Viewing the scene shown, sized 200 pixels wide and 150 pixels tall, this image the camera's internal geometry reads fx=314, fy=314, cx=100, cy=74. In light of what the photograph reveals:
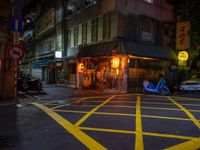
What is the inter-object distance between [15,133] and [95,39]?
2080 centimetres

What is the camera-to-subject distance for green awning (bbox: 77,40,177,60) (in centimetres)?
2442

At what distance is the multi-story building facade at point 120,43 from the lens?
2531 centimetres

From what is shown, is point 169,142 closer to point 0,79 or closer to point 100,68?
point 0,79

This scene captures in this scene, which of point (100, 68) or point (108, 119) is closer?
point (108, 119)

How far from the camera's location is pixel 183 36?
2678 cm

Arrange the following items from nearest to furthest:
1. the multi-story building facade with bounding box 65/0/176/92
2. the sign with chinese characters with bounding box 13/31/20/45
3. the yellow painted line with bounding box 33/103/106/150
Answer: the yellow painted line with bounding box 33/103/106/150, the sign with chinese characters with bounding box 13/31/20/45, the multi-story building facade with bounding box 65/0/176/92

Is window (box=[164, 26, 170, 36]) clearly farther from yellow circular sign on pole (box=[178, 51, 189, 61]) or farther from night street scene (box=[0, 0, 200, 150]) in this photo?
yellow circular sign on pole (box=[178, 51, 189, 61])

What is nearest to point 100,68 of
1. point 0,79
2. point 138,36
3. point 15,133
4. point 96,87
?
point 96,87

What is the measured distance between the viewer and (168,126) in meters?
9.42

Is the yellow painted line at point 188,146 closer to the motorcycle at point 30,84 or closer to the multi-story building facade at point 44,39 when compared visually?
the motorcycle at point 30,84

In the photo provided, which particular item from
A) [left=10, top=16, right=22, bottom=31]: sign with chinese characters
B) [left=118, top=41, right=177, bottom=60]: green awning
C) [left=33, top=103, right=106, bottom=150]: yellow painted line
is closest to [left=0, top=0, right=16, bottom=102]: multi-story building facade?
[left=10, top=16, right=22, bottom=31]: sign with chinese characters

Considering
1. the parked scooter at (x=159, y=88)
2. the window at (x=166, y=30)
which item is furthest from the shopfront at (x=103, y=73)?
the window at (x=166, y=30)

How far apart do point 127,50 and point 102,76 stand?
5.00 m

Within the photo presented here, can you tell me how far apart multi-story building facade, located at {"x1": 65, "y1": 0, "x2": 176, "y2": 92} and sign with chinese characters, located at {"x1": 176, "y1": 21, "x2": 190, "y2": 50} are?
175cm
